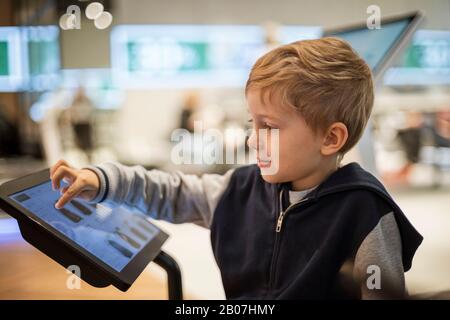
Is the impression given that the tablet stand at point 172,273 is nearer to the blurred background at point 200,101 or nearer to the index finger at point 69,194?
the blurred background at point 200,101

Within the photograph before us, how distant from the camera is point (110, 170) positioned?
75 cm

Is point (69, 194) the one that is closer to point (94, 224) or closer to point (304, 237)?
point (94, 224)

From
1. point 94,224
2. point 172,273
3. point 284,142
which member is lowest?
point 172,273

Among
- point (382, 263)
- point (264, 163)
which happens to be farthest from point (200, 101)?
point (382, 263)

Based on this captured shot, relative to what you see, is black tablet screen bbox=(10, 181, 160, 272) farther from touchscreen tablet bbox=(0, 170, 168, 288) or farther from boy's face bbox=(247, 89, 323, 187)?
boy's face bbox=(247, 89, 323, 187)

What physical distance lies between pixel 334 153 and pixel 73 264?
42cm

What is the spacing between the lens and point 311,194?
741mm

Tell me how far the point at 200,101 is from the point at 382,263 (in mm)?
2786

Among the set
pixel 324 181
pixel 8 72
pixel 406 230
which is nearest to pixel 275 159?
pixel 324 181

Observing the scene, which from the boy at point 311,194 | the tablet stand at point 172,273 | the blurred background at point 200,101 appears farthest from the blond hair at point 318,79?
the tablet stand at point 172,273

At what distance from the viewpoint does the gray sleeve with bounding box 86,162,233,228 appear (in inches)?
31.9

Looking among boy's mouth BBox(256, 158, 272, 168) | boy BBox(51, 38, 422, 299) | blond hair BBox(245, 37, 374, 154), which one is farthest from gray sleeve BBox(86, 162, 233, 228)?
blond hair BBox(245, 37, 374, 154)

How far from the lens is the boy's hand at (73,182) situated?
67 cm

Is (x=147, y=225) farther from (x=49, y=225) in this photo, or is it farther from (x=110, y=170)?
(x=49, y=225)
